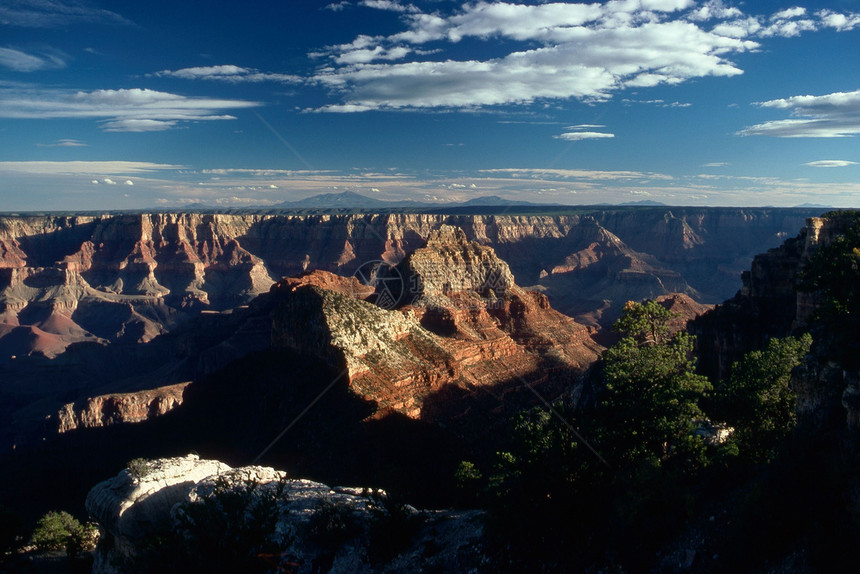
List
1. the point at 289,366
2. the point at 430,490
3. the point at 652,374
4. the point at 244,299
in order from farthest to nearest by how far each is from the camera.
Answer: the point at 244,299
the point at 289,366
the point at 430,490
the point at 652,374

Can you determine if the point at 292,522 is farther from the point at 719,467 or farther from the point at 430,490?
the point at 719,467

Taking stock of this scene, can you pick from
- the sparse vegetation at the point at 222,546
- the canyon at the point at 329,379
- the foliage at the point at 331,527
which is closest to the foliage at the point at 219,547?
the sparse vegetation at the point at 222,546

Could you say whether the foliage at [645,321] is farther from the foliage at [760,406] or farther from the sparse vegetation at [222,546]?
the sparse vegetation at [222,546]

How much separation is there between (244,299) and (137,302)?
3553cm

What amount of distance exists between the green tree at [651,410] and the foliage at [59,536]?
36894mm

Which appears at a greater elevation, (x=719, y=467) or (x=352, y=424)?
(x=719, y=467)

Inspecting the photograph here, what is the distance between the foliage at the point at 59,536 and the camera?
35.9 meters

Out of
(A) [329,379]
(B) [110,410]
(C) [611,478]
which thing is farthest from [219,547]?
(B) [110,410]

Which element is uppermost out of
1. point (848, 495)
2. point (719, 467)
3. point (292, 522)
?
point (848, 495)

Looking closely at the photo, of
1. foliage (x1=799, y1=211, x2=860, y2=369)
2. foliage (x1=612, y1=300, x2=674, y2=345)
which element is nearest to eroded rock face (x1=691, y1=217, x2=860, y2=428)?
foliage (x1=612, y1=300, x2=674, y2=345)

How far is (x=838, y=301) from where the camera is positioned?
2139 cm

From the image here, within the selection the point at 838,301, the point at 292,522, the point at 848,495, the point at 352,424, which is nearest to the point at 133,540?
the point at 292,522

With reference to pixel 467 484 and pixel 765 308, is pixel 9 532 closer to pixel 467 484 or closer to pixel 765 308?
pixel 467 484

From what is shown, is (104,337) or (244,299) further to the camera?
→ (244,299)
